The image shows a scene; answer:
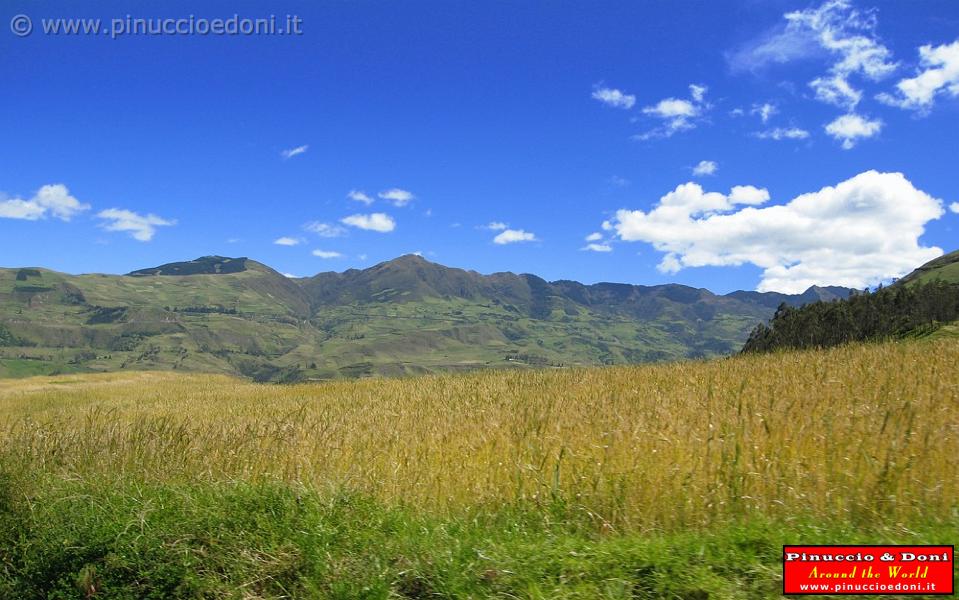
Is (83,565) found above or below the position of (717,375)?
below

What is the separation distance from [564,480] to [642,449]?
1072mm

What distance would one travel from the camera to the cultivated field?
443cm

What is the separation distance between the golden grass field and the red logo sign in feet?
3.24

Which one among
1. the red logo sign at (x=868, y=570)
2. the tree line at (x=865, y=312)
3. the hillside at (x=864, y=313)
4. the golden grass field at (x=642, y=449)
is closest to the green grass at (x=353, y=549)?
the red logo sign at (x=868, y=570)

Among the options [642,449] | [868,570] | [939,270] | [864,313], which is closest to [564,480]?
[642,449]

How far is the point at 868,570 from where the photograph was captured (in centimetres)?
382

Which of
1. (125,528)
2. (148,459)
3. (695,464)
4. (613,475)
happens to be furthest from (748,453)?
(148,459)

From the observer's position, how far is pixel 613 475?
5988 mm

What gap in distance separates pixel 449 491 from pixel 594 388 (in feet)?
20.0

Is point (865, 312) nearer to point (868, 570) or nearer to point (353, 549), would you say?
point (868, 570)

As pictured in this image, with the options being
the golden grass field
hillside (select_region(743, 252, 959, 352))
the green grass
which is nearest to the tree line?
hillside (select_region(743, 252, 959, 352))

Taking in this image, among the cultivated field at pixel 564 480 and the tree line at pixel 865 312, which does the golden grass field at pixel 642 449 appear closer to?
the cultivated field at pixel 564 480

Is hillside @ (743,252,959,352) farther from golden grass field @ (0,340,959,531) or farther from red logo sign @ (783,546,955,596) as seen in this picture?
red logo sign @ (783,546,955,596)

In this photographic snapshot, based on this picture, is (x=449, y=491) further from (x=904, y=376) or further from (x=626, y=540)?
(x=904, y=376)
